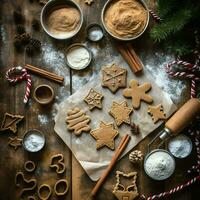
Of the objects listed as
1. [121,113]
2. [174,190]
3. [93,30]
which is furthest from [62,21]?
[174,190]

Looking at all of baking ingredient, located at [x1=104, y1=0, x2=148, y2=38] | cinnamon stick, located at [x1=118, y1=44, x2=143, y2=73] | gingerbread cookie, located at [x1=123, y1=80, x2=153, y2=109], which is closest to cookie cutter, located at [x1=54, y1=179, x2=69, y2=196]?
gingerbread cookie, located at [x1=123, y1=80, x2=153, y2=109]

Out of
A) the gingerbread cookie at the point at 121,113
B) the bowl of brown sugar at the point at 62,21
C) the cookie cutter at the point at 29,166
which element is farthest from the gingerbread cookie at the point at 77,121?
the bowl of brown sugar at the point at 62,21

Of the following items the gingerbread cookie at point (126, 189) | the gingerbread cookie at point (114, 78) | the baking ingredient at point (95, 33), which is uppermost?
the baking ingredient at point (95, 33)

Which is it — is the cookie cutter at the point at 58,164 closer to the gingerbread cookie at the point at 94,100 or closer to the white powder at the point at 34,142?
the white powder at the point at 34,142

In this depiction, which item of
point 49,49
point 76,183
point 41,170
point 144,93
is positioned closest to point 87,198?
point 76,183

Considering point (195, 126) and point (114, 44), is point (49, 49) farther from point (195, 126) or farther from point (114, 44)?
point (195, 126)
